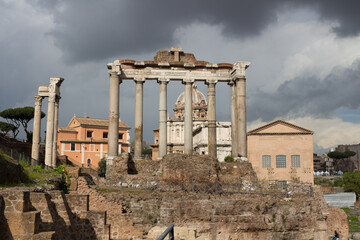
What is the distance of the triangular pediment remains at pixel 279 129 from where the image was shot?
47062 mm

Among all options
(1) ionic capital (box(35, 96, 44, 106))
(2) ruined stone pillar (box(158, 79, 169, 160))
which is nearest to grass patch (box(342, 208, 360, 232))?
(2) ruined stone pillar (box(158, 79, 169, 160))

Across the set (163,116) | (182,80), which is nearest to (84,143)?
(163,116)

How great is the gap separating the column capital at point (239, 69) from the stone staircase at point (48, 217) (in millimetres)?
16383

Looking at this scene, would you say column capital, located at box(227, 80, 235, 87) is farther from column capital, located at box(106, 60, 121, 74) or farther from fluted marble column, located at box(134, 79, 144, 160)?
column capital, located at box(106, 60, 121, 74)

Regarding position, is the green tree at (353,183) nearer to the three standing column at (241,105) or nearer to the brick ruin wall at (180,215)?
the three standing column at (241,105)

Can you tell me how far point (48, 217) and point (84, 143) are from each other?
1925 inches

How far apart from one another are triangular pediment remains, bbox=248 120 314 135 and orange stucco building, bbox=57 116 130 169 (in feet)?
78.4

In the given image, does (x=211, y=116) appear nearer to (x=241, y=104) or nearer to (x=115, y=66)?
(x=241, y=104)

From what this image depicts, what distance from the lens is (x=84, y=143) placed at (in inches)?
2313

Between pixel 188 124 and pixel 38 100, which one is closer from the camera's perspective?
pixel 38 100

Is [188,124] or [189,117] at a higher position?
[189,117]

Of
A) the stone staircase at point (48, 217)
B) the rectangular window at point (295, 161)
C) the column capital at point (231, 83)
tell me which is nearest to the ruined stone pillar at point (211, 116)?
the column capital at point (231, 83)

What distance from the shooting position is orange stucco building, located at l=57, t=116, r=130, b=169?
58.2 metres

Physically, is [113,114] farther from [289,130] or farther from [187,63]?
[289,130]
